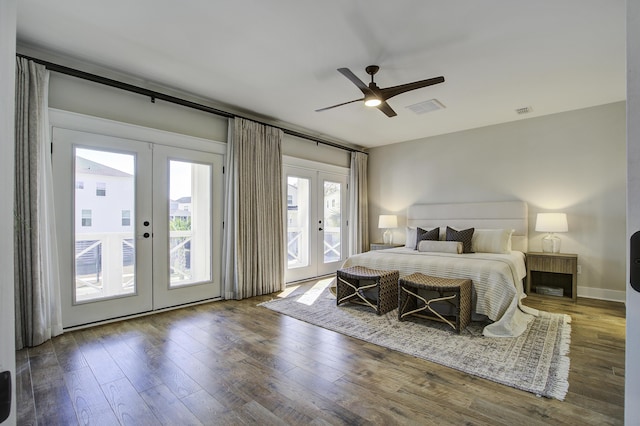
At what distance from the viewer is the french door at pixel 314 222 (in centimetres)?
554

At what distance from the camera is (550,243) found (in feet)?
15.7

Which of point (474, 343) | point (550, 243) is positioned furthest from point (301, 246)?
point (550, 243)

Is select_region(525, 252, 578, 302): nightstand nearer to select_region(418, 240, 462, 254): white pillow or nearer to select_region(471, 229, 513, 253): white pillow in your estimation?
select_region(471, 229, 513, 253): white pillow

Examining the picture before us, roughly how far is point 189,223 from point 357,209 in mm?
3490

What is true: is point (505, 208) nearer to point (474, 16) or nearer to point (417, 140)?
point (417, 140)

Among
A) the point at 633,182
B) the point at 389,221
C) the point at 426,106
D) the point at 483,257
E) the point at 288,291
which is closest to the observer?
the point at 633,182

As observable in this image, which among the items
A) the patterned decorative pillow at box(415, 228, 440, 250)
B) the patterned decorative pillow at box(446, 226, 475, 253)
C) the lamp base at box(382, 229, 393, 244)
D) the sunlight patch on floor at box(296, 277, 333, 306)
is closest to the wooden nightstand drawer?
the patterned decorative pillow at box(446, 226, 475, 253)

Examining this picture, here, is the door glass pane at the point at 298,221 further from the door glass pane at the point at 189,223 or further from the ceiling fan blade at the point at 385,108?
the ceiling fan blade at the point at 385,108

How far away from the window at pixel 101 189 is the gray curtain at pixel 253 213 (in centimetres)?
146

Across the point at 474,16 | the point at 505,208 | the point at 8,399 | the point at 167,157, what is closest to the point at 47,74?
the point at 167,157

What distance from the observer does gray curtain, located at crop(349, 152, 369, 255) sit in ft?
21.6

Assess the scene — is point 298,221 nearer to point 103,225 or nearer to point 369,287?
point 369,287

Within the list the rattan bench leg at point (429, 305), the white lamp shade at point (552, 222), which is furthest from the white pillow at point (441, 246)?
the rattan bench leg at point (429, 305)

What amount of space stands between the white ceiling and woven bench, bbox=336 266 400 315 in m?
2.27
